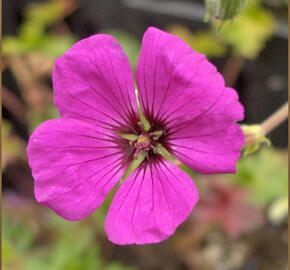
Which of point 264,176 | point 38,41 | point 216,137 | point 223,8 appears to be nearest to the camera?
point 216,137

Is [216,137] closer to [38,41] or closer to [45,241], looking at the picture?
[38,41]

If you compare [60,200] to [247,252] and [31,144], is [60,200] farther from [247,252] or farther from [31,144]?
[247,252]

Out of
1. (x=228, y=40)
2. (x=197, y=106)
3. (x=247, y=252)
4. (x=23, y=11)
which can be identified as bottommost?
(x=247, y=252)

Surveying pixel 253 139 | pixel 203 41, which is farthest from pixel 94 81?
pixel 203 41

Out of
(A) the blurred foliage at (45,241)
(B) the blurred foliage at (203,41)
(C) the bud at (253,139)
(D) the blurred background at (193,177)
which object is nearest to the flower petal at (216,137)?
(C) the bud at (253,139)

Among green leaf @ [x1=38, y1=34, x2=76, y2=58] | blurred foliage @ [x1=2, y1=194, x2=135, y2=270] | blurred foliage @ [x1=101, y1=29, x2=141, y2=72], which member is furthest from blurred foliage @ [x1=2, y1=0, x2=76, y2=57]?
blurred foliage @ [x1=2, y1=194, x2=135, y2=270]

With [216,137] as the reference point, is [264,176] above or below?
below

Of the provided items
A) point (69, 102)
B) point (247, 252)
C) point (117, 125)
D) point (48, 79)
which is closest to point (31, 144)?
point (69, 102)

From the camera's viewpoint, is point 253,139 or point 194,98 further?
point 253,139
